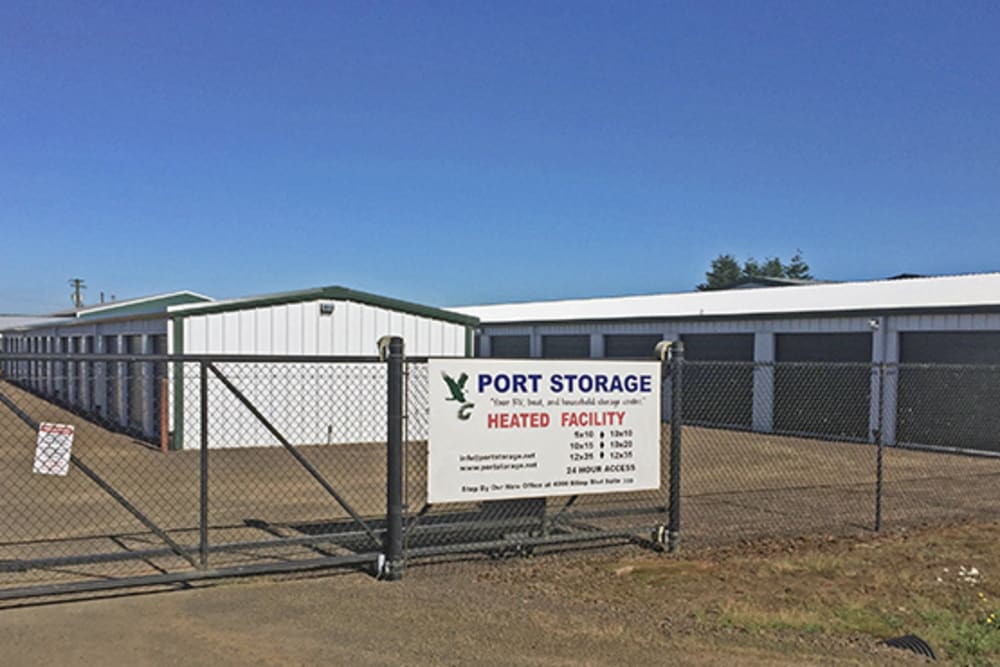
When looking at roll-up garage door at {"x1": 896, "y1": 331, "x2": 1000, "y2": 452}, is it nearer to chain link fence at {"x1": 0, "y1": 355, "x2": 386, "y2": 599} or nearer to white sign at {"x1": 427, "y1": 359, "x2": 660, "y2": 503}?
chain link fence at {"x1": 0, "y1": 355, "x2": 386, "y2": 599}

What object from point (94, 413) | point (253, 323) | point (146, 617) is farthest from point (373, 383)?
point (146, 617)

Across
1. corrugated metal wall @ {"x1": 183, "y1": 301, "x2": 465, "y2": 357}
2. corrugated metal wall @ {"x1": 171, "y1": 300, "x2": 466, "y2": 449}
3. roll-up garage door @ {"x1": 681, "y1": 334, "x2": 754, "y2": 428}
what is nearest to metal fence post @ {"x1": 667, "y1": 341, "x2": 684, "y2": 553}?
corrugated metal wall @ {"x1": 171, "y1": 300, "x2": 466, "y2": 449}

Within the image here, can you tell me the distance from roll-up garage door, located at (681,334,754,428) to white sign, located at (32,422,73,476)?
1722 cm

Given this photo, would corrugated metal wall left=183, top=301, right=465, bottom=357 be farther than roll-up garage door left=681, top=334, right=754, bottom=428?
No

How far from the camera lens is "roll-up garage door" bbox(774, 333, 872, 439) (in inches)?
741

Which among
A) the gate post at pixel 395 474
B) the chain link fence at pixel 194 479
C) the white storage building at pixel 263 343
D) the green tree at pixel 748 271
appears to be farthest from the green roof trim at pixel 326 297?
the green tree at pixel 748 271

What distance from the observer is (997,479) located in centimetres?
1259

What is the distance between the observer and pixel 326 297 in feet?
55.9

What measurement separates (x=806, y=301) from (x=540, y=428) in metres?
18.8

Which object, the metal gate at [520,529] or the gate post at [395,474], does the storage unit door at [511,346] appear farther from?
the gate post at [395,474]

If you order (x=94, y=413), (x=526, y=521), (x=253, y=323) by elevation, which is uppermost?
(x=253, y=323)

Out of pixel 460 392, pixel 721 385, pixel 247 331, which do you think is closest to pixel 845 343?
pixel 721 385

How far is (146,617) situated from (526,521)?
10.0 feet

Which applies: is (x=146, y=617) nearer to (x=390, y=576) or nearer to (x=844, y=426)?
(x=390, y=576)
